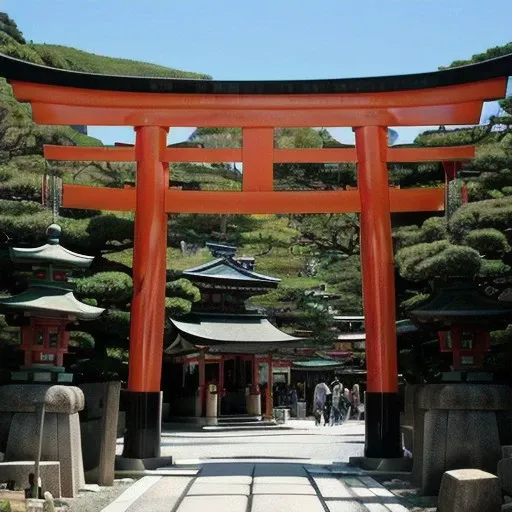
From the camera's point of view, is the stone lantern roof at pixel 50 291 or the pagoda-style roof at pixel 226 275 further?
the pagoda-style roof at pixel 226 275

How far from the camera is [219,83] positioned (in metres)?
14.3

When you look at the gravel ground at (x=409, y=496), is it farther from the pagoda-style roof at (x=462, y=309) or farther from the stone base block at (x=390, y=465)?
the pagoda-style roof at (x=462, y=309)

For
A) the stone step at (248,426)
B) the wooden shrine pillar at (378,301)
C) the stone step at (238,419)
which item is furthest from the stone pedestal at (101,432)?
the stone step at (238,419)

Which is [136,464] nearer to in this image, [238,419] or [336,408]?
[238,419]

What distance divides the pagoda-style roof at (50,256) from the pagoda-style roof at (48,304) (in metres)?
0.35

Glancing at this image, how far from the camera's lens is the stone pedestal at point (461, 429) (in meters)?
10.7

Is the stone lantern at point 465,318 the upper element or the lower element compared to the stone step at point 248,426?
upper

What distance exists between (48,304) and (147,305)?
2.21 m

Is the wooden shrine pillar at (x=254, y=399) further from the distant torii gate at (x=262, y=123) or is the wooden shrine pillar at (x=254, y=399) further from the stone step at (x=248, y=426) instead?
the distant torii gate at (x=262, y=123)

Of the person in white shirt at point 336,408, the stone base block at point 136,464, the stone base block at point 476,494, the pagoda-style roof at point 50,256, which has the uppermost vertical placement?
the pagoda-style roof at point 50,256

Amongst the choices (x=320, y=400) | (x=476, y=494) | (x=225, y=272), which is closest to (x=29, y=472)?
(x=476, y=494)

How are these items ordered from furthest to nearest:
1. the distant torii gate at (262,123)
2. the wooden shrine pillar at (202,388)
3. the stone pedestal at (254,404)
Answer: the stone pedestal at (254,404) → the wooden shrine pillar at (202,388) → the distant torii gate at (262,123)

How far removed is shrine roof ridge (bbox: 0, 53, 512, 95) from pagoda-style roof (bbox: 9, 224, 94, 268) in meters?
2.88

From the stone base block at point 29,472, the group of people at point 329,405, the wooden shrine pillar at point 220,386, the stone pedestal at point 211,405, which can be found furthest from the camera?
the group of people at point 329,405
